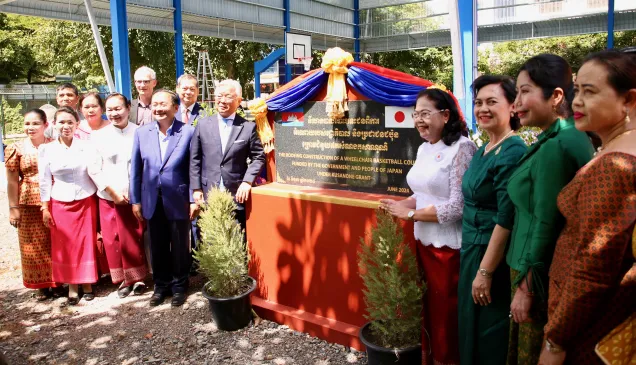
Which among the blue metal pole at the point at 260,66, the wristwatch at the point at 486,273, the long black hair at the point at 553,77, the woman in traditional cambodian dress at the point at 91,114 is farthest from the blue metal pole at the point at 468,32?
the long black hair at the point at 553,77

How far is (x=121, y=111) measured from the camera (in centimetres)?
469

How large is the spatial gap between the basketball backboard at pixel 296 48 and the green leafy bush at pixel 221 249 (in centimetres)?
1231

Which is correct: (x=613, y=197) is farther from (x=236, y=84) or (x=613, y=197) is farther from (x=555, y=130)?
(x=236, y=84)

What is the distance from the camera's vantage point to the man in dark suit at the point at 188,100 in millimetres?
5082

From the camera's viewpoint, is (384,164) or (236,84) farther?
Answer: (236,84)

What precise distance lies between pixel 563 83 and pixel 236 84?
9.33 feet

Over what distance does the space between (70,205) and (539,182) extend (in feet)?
13.7

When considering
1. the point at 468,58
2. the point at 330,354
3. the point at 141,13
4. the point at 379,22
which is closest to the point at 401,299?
the point at 330,354

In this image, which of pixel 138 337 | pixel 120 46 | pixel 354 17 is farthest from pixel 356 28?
pixel 138 337

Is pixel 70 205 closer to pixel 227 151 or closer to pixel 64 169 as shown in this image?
pixel 64 169

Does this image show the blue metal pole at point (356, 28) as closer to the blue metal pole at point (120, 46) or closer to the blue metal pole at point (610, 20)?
the blue metal pole at point (610, 20)

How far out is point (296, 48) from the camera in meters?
16.0

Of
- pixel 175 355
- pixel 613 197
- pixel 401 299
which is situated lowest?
pixel 175 355

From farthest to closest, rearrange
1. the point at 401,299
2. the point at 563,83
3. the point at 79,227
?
the point at 79,227, the point at 401,299, the point at 563,83
